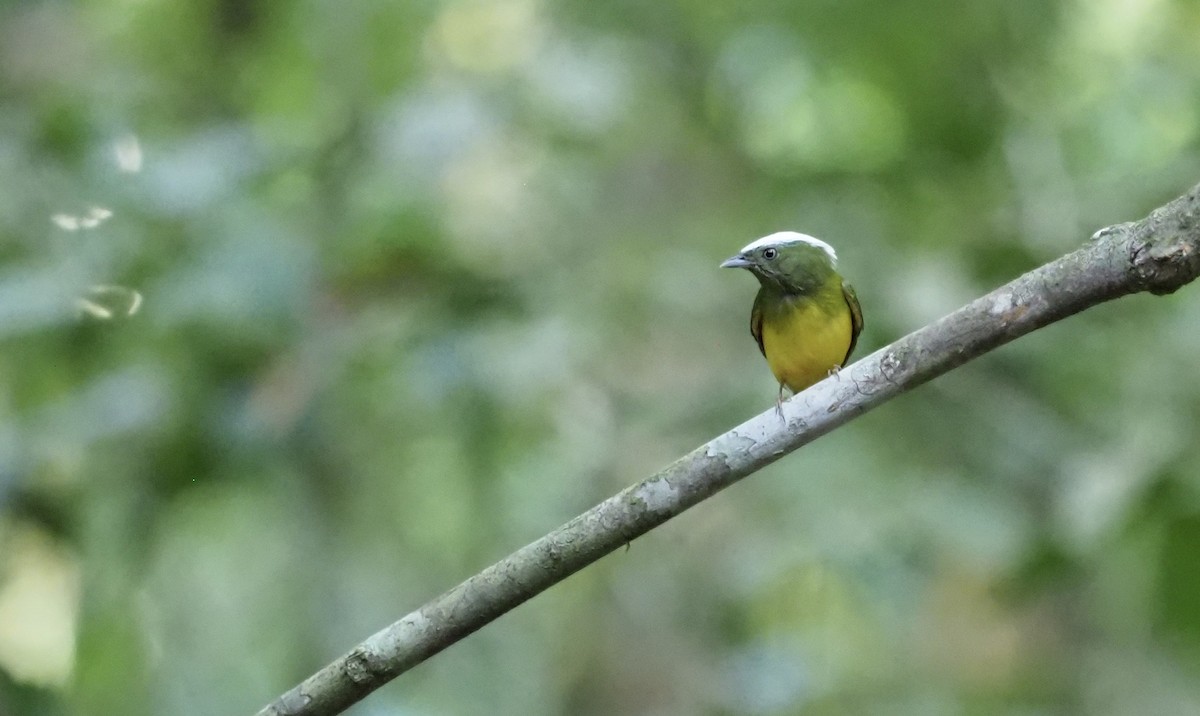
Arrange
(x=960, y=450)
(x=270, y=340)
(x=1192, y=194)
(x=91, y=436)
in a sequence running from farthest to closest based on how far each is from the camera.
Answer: (x=960, y=450)
(x=270, y=340)
(x=91, y=436)
(x=1192, y=194)

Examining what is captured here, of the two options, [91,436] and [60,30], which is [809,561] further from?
[60,30]

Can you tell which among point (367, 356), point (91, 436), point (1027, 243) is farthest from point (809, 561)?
point (91, 436)

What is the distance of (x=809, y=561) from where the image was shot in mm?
4402

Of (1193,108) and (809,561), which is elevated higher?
(1193,108)

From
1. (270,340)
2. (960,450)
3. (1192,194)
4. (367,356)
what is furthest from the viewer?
(960,450)

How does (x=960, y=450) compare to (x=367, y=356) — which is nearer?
(x=367, y=356)

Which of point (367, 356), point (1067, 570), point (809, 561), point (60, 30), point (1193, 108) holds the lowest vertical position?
point (1067, 570)

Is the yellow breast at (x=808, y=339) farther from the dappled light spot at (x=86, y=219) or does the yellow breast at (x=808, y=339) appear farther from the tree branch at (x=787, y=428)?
the dappled light spot at (x=86, y=219)

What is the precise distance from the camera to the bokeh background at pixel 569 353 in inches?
148

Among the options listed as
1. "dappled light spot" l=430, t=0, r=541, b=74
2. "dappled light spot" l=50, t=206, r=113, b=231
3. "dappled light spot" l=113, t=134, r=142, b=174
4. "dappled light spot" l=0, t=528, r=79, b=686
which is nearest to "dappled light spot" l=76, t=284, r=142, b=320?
"dappled light spot" l=50, t=206, r=113, b=231

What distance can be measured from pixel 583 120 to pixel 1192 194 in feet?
9.40

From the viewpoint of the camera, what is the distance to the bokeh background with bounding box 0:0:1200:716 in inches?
148

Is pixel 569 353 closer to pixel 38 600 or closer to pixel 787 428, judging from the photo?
pixel 38 600

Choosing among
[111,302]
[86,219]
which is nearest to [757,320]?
[111,302]
